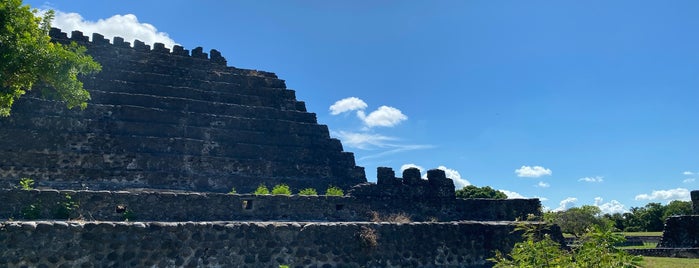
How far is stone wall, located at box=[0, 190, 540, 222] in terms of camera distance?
12.0m

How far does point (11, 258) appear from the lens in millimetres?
8555

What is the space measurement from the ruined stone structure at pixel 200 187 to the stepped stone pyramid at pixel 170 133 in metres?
0.06

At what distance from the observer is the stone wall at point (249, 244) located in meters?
8.91

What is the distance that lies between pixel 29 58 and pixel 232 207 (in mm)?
5931

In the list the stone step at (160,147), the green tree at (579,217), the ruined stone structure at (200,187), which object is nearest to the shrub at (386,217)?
the ruined stone structure at (200,187)

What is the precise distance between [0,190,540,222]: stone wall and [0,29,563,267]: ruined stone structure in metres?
0.03

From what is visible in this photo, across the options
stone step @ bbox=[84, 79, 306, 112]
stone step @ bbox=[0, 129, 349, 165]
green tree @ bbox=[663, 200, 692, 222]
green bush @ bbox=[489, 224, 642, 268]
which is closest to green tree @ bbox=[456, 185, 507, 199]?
green tree @ bbox=[663, 200, 692, 222]

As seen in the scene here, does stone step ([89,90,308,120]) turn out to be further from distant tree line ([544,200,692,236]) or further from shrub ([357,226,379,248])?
distant tree line ([544,200,692,236])

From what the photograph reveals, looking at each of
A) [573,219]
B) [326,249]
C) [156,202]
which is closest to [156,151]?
[156,202]

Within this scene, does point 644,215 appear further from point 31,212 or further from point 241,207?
point 31,212

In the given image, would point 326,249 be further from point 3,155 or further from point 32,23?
point 3,155

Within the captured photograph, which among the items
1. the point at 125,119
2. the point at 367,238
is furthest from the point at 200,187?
the point at 367,238

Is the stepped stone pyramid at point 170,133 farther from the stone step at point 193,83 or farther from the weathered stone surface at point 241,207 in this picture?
the weathered stone surface at point 241,207

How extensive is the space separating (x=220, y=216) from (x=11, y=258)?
5.53 meters
